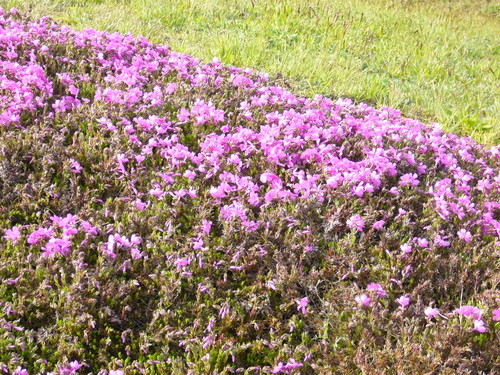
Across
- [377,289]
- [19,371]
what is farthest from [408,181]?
[19,371]

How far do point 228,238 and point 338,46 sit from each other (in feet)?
22.0

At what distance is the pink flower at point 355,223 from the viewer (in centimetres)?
399

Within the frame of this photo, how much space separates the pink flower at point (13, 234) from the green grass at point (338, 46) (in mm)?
4758

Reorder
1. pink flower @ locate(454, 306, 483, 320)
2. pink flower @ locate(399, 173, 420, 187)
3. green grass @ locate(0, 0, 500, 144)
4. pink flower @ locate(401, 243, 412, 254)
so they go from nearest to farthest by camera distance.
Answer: pink flower @ locate(454, 306, 483, 320), pink flower @ locate(401, 243, 412, 254), pink flower @ locate(399, 173, 420, 187), green grass @ locate(0, 0, 500, 144)

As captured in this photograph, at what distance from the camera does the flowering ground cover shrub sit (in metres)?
3.19

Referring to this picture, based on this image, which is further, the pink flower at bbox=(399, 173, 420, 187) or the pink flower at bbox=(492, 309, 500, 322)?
the pink flower at bbox=(399, 173, 420, 187)

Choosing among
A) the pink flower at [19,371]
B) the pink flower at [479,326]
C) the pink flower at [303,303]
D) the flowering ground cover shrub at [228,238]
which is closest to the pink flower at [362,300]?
the flowering ground cover shrub at [228,238]

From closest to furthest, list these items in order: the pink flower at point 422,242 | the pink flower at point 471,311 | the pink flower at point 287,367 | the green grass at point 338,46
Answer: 1. the pink flower at point 287,367
2. the pink flower at point 471,311
3. the pink flower at point 422,242
4. the green grass at point 338,46

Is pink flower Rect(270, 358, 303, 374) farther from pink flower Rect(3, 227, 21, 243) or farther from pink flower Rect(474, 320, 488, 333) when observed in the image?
pink flower Rect(3, 227, 21, 243)

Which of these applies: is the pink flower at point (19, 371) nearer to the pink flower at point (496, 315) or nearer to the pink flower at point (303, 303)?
the pink flower at point (303, 303)

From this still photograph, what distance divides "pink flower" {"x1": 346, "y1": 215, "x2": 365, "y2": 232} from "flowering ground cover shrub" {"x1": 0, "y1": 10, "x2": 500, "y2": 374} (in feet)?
0.05

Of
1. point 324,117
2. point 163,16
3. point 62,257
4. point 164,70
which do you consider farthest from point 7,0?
point 62,257

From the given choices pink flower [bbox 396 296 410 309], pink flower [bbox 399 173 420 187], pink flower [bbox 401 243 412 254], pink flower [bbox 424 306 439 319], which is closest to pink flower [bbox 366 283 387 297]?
pink flower [bbox 396 296 410 309]

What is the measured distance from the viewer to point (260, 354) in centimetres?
328
